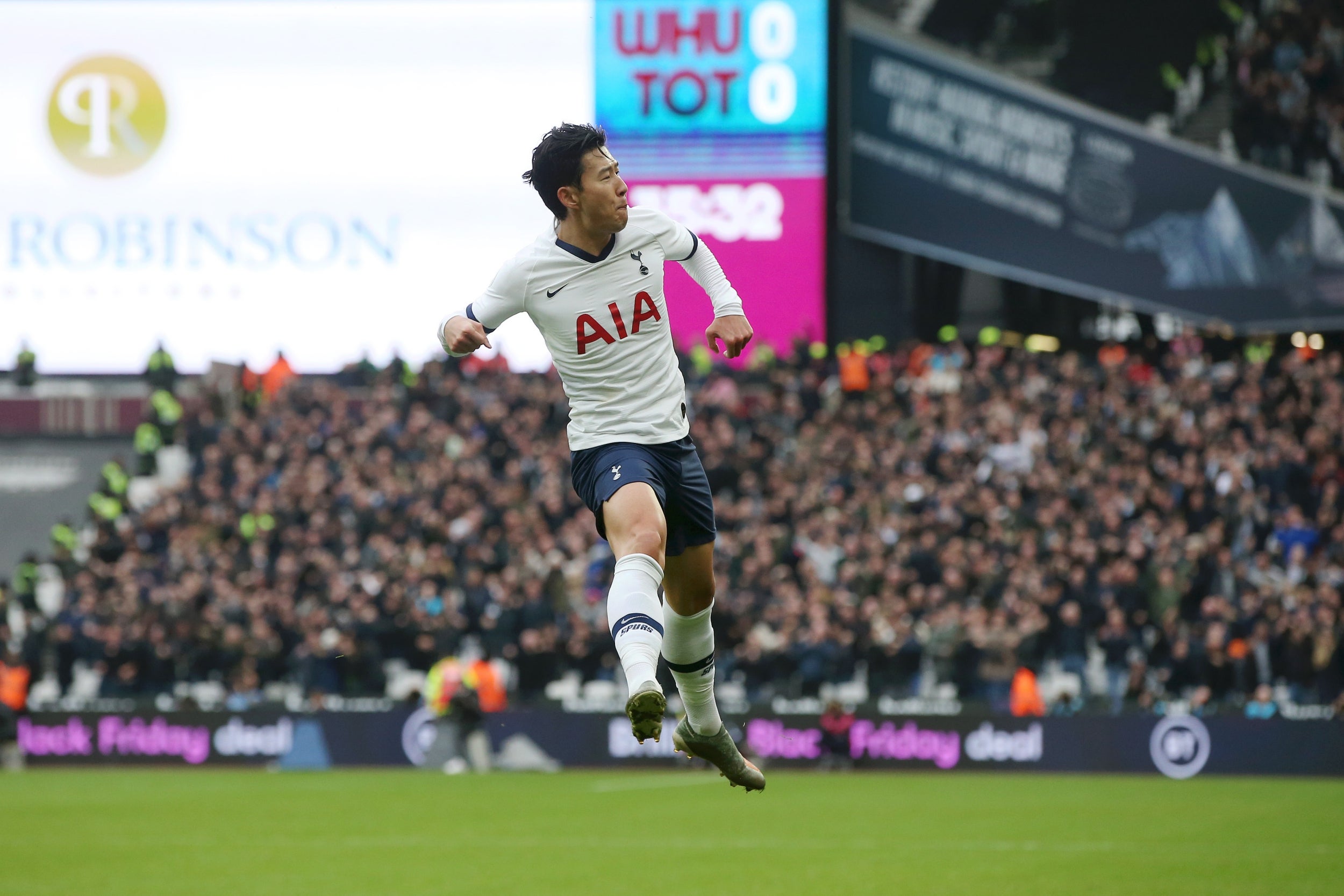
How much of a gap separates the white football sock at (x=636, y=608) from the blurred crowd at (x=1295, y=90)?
83.7 feet

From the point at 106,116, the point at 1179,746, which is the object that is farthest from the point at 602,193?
the point at 106,116

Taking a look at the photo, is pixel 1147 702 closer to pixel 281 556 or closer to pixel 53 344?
pixel 281 556

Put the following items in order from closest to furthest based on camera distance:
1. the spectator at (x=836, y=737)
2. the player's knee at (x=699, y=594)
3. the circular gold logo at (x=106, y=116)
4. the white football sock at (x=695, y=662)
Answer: the player's knee at (x=699, y=594), the white football sock at (x=695, y=662), the spectator at (x=836, y=737), the circular gold logo at (x=106, y=116)

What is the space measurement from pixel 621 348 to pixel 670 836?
8.54 meters

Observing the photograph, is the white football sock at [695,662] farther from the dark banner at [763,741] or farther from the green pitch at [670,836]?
the dark banner at [763,741]

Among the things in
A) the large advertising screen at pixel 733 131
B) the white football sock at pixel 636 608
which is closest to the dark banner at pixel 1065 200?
the large advertising screen at pixel 733 131

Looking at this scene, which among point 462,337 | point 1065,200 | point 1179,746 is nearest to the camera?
point 462,337

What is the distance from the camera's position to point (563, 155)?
754 centimetres

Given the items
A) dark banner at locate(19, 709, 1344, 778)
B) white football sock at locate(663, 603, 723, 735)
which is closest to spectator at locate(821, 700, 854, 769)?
dark banner at locate(19, 709, 1344, 778)

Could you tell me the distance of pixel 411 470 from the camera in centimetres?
2844

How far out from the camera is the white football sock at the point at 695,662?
838 cm

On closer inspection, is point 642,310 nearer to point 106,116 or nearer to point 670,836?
point 670,836

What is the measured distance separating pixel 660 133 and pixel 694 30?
2064 mm

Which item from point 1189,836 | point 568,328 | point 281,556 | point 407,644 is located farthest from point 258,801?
point 568,328
